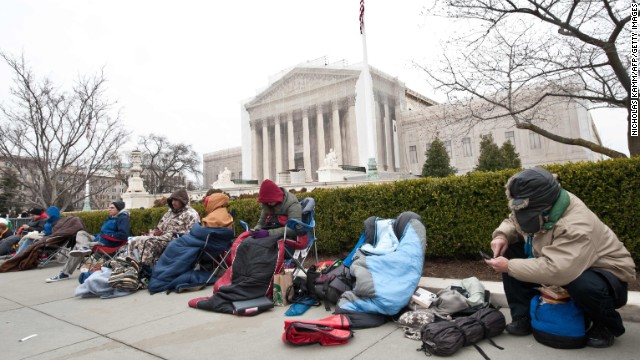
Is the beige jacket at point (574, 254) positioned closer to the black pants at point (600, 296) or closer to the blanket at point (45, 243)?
the black pants at point (600, 296)

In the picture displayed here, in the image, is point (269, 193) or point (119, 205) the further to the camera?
point (119, 205)

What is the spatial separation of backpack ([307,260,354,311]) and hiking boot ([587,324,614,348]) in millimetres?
1906

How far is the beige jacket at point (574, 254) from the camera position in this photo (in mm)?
2168

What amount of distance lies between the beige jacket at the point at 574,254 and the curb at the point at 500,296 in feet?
2.48

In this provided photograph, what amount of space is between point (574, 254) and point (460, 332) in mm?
901

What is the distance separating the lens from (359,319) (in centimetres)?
295

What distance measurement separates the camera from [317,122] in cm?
3844

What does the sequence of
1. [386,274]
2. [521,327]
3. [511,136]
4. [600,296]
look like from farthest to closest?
[511,136] → [386,274] → [521,327] → [600,296]

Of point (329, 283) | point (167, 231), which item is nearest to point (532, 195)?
point (329, 283)

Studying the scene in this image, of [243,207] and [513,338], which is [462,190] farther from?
[243,207]

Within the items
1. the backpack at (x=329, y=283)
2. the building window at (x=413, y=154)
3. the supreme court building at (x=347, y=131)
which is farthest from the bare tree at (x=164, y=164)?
the backpack at (x=329, y=283)

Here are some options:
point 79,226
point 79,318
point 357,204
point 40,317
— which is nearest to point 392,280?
point 357,204

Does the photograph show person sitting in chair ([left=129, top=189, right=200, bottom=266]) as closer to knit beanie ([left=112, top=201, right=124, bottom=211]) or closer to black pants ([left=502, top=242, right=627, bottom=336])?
knit beanie ([left=112, top=201, right=124, bottom=211])

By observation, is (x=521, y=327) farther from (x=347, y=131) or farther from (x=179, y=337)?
(x=347, y=131)
